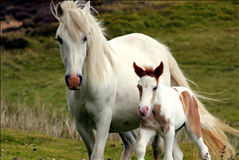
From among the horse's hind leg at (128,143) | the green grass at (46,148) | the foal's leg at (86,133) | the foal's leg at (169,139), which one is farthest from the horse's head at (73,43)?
the green grass at (46,148)

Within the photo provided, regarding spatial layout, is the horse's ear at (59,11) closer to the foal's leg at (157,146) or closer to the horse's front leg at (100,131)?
the horse's front leg at (100,131)

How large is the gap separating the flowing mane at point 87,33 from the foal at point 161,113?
556mm

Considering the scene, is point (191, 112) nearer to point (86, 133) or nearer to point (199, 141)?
point (199, 141)

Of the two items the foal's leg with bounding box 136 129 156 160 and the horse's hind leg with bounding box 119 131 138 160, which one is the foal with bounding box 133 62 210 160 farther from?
the horse's hind leg with bounding box 119 131 138 160

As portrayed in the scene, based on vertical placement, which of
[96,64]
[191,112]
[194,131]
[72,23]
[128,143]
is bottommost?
[128,143]

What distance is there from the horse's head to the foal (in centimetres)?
70

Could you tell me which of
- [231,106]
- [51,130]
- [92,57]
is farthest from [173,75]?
[231,106]

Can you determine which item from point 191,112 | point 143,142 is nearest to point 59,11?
point 143,142

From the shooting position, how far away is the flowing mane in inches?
151

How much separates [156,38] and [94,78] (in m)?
11.1

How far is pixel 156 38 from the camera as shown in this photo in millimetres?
14984

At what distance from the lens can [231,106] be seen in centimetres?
1434

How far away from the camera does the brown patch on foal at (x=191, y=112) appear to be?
4559 millimetres

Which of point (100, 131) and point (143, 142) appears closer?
point (143, 142)
